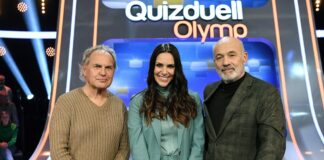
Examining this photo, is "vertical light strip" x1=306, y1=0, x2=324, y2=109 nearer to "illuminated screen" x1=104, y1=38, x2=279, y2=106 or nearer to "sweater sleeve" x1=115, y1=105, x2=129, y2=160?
"illuminated screen" x1=104, y1=38, x2=279, y2=106

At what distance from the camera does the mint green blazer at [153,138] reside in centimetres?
197

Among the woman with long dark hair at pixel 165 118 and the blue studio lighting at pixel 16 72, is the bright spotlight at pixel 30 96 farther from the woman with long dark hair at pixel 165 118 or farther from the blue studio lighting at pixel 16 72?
the woman with long dark hair at pixel 165 118

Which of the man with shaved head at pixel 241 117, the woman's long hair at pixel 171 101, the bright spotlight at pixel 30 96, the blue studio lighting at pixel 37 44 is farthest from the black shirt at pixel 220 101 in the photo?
the bright spotlight at pixel 30 96

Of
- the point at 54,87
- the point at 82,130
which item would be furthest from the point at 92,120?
the point at 54,87

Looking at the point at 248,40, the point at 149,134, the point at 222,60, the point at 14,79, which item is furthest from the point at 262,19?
the point at 14,79

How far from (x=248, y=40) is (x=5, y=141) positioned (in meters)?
2.66

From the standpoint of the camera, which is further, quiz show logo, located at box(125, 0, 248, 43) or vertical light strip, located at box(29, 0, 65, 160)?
quiz show logo, located at box(125, 0, 248, 43)

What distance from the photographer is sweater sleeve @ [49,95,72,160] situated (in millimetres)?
1859

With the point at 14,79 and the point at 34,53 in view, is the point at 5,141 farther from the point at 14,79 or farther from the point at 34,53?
the point at 34,53

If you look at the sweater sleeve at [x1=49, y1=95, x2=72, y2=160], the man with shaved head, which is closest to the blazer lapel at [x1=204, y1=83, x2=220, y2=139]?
the man with shaved head

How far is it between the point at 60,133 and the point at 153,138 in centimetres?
50

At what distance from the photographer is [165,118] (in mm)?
2006

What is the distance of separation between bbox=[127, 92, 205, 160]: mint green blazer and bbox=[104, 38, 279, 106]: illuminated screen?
→ 5.08 ft

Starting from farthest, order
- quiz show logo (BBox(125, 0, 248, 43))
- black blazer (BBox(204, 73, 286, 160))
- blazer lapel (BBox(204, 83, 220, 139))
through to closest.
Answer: quiz show logo (BBox(125, 0, 248, 43)) < blazer lapel (BBox(204, 83, 220, 139)) < black blazer (BBox(204, 73, 286, 160))
